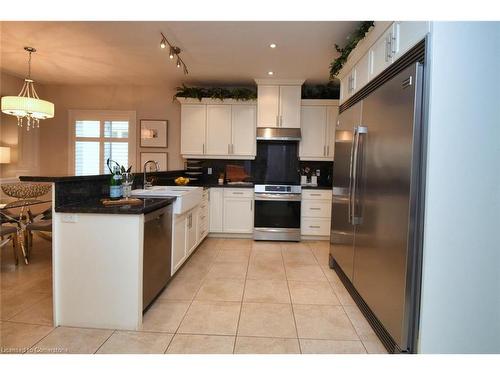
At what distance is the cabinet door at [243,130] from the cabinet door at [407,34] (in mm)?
2997

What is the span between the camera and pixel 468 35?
1.58 meters

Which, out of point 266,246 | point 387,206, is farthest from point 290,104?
point 387,206

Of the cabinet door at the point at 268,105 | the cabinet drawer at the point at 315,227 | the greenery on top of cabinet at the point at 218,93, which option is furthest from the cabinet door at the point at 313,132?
the cabinet drawer at the point at 315,227

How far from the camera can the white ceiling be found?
10.1 feet

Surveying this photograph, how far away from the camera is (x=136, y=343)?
6.37 feet

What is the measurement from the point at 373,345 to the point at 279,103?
3645mm

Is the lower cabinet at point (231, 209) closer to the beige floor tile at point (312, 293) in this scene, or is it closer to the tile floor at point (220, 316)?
the tile floor at point (220, 316)

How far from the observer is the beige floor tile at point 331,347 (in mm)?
1899

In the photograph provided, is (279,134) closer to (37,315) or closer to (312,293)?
(312,293)

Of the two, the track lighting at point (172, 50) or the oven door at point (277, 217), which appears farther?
the oven door at point (277, 217)

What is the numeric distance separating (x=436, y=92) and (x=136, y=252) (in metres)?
2.07

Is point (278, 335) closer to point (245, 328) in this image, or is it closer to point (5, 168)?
point (245, 328)
